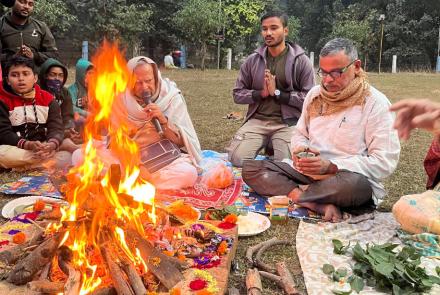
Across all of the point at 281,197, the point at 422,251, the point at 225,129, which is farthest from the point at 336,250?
the point at 225,129

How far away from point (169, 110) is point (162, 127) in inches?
9.9

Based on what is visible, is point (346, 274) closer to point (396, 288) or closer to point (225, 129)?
point (396, 288)

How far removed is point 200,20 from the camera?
91.2 ft

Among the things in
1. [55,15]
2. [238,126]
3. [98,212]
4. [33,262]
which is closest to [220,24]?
[55,15]

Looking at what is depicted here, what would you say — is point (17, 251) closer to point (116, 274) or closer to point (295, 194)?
point (116, 274)

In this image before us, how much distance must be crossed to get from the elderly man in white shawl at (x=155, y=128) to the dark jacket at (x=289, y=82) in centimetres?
130

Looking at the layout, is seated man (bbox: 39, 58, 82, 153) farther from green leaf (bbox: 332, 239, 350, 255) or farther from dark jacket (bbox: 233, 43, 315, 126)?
green leaf (bbox: 332, 239, 350, 255)

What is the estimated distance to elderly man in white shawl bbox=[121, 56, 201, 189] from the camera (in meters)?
5.46

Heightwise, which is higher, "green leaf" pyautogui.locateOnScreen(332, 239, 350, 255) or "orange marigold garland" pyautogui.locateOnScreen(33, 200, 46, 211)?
"orange marigold garland" pyautogui.locateOnScreen(33, 200, 46, 211)

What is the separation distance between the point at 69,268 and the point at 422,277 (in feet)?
8.09

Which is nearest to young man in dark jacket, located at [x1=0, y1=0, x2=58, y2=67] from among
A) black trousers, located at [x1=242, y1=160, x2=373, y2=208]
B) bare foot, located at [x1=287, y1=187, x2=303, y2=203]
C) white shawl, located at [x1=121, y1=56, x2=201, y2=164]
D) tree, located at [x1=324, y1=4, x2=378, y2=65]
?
white shawl, located at [x1=121, y1=56, x2=201, y2=164]

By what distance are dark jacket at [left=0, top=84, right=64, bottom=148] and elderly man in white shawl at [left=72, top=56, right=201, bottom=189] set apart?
0.72 m

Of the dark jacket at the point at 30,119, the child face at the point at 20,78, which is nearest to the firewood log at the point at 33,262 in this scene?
the dark jacket at the point at 30,119

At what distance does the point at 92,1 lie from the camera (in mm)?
25328
